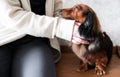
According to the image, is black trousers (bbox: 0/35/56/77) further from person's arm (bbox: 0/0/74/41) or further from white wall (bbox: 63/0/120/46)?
white wall (bbox: 63/0/120/46)

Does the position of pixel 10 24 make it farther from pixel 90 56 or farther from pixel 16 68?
pixel 90 56

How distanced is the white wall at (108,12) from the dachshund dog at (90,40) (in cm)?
22

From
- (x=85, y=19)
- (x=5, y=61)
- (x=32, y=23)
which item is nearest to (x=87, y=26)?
(x=85, y=19)

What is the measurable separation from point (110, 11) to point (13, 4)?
601mm

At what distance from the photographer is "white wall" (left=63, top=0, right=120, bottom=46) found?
1255mm

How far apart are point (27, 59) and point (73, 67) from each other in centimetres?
31

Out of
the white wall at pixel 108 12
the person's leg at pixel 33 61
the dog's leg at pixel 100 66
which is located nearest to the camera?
the person's leg at pixel 33 61

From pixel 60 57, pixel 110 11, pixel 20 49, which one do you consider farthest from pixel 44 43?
pixel 110 11

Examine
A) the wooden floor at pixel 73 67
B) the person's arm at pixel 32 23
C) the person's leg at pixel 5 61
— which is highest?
the person's arm at pixel 32 23

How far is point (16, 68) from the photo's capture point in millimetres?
902

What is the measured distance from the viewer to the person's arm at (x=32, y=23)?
89cm

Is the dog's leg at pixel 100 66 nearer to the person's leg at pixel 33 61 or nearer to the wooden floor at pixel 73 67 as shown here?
the wooden floor at pixel 73 67

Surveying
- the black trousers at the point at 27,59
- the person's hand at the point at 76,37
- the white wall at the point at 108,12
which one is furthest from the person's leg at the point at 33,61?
the white wall at the point at 108,12

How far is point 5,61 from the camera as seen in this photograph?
0.93 m
